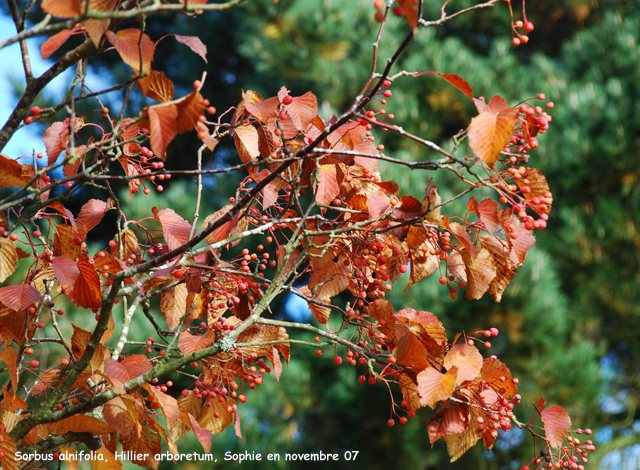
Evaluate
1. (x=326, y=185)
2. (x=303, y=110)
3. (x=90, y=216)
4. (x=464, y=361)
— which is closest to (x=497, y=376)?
(x=464, y=361)

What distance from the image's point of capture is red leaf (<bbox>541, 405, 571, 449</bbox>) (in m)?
0.83

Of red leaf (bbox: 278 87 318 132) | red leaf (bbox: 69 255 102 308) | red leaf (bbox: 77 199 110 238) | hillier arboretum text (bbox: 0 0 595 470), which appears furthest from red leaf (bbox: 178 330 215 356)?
red leaf (bbox: 278 87 318 132)

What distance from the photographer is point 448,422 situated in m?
0.83

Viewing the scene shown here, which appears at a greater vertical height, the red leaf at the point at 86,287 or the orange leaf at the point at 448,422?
the red leaf at the point at 86,287

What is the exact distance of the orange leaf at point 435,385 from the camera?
2.43ft

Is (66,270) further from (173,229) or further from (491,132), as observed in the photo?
(491,132)

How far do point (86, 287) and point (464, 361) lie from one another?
569 mm

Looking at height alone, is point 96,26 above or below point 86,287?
above

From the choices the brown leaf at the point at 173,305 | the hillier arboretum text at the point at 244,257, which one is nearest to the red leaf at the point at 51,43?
the hillier arboretum text at the point at 244,257

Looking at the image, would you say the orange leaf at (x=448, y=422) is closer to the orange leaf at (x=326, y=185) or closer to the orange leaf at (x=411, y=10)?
the orange leaf at (x=326, y=185)

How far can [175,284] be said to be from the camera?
914 mm

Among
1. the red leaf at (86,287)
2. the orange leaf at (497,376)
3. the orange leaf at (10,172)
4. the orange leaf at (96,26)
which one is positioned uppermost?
the orange leaf at (96,26)

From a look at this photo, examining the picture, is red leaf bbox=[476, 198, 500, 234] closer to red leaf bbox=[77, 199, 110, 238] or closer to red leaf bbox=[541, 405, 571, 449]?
red leaf bbox=[541, 405, 571, 449]

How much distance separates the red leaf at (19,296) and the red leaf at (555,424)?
0.78 m
